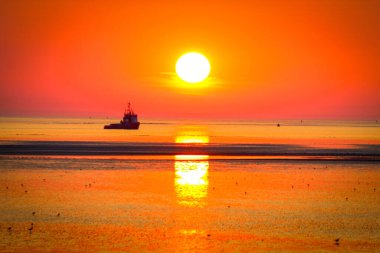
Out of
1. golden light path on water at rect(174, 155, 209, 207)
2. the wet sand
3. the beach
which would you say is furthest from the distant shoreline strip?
the wet sand

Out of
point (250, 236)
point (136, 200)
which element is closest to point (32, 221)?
point (136, 200)

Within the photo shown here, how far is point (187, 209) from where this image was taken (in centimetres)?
2789

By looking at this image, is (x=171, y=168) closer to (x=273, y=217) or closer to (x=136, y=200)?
(x=136, y=200)

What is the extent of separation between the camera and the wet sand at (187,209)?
21.0 meters

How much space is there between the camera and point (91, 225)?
2372 centimetres

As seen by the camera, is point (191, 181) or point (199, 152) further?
point (199, 152)

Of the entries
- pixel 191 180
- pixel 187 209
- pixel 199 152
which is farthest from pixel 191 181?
pixel 199 152

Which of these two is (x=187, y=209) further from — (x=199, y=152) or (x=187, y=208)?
(x=199, y=152)

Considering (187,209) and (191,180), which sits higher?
(191,180)

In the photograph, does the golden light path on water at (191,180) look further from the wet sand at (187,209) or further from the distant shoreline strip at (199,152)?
the distant shoreline strip at (199,152)

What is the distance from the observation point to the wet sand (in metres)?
21.0

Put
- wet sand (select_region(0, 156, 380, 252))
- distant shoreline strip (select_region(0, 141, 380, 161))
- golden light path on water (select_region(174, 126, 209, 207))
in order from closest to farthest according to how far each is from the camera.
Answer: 1. wet sand (select_region(0, 156, 380, 252))
2. golden light path on water (select_region(174, 126, 209, 207))
3. distant shoreline strip (select_region(0, 141, 380, 161))

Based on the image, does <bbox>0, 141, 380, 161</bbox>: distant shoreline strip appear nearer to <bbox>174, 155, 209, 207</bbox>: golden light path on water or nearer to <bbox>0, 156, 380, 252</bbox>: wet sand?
<bbox>174, 155, 209, 207</bbox>: golden light path on water

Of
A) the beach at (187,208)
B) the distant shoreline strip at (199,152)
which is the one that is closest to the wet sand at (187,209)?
the beach at (187,208)
